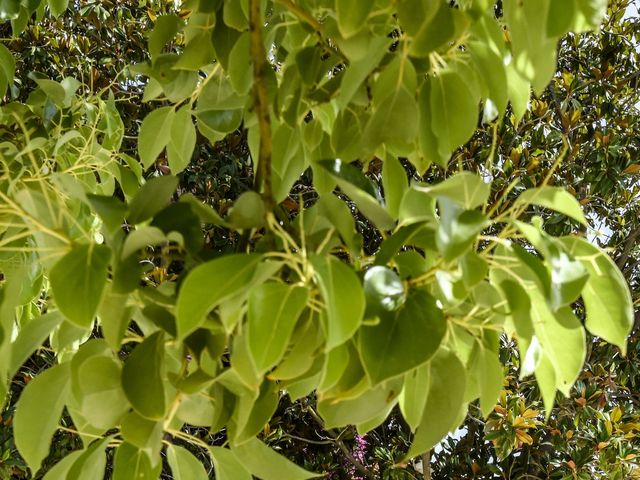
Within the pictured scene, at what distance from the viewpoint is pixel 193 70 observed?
0.72 meters

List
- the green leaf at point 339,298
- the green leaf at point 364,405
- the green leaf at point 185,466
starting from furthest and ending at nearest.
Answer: the green leaf at point 185,466, the green leaf at point 364,405, the green leaf at point 339,298

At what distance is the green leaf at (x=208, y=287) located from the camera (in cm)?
38

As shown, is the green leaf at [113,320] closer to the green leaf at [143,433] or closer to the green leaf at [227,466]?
the green leaf at [143,433]

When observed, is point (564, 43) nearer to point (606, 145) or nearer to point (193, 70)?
point (606, 145)

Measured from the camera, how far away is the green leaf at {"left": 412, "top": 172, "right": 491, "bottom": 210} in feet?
1.44

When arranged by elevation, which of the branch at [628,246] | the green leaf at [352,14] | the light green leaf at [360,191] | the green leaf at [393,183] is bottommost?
the light green leaf at [360,191]

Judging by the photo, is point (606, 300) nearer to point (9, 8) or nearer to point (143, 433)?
point (143, 433)

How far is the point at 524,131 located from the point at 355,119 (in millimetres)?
1535

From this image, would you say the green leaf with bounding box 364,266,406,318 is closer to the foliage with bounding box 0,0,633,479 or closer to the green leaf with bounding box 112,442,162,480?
the foliage with bounding box 0,0,633,479

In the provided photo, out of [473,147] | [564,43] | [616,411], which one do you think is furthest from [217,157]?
[616,411]

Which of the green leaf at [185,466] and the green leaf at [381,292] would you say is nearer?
the green leaf at [381,292]

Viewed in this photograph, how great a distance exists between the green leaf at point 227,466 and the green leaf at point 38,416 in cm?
11

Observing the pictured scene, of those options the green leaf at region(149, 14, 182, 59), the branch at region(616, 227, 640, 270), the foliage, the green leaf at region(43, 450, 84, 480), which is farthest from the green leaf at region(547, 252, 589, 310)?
the branch at region(616, 227, 640, 270)

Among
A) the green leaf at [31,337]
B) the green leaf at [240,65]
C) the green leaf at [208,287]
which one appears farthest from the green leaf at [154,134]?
the green leaf at [208,287]
